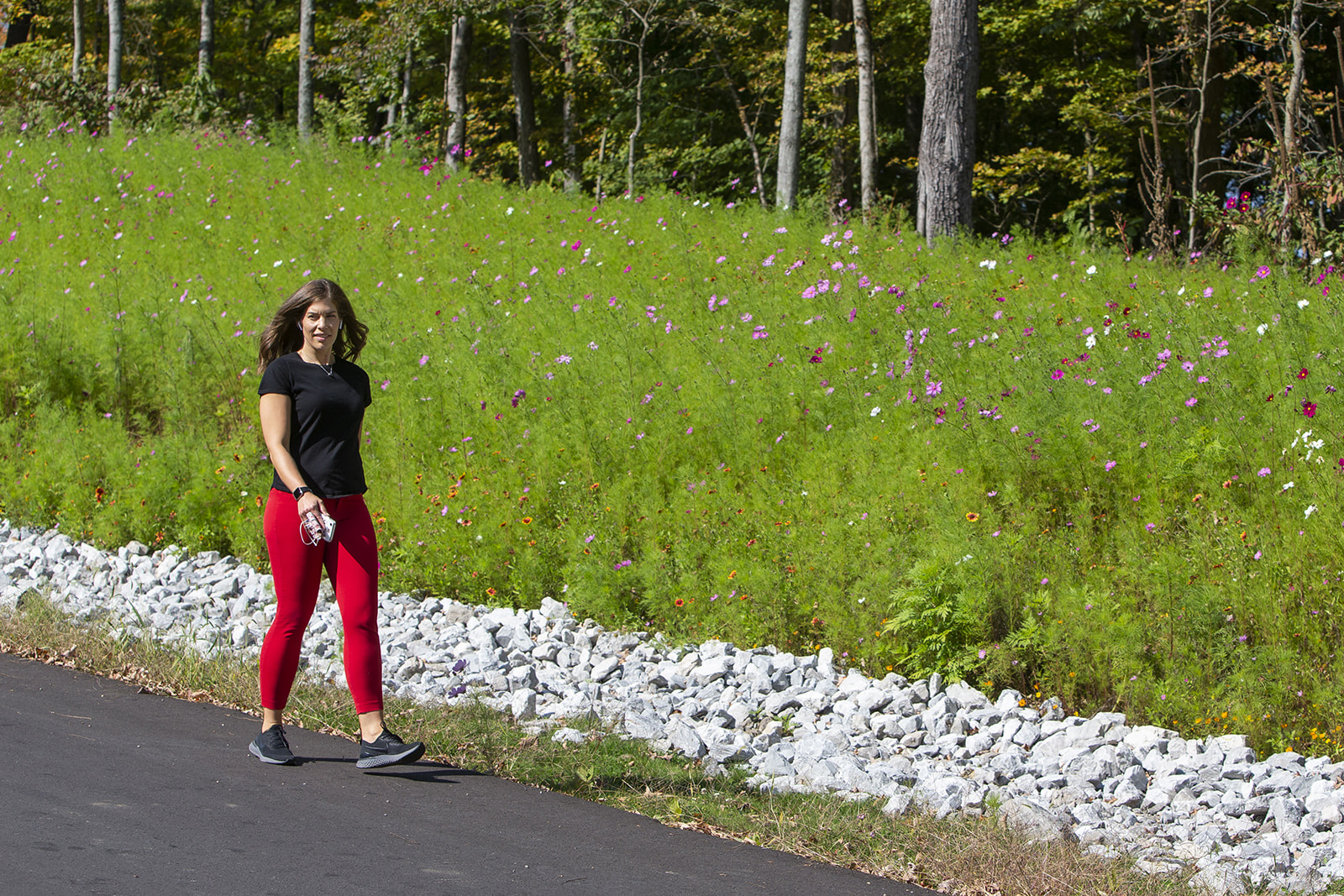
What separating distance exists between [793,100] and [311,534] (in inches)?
536

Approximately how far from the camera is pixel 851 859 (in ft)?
13.7

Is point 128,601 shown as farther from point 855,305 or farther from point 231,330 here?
point 855,305

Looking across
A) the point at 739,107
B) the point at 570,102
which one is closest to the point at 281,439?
the point at 739,107

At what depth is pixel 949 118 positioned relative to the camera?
12.6 meters

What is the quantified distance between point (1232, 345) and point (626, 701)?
4.91 m

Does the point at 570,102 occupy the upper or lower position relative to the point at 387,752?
upper

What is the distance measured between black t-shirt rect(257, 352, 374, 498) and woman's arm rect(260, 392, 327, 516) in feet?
0.12

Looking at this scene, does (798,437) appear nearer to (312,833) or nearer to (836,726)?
(836,726)

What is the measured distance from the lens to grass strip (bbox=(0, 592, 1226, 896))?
4.00m

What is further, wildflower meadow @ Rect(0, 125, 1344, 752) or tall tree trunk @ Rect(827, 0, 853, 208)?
tall tree trunk @ Rect(827, 0, 853, 208)

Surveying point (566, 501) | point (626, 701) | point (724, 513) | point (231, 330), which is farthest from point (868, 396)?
point (231, 330)

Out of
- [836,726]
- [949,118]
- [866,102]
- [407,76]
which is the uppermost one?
[407,76]

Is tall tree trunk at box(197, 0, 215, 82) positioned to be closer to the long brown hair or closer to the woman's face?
the long brown hair

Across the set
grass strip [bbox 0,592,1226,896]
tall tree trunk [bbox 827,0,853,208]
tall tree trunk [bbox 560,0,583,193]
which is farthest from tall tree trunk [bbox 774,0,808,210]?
grass strip [bbox 0,592,1226,896]
